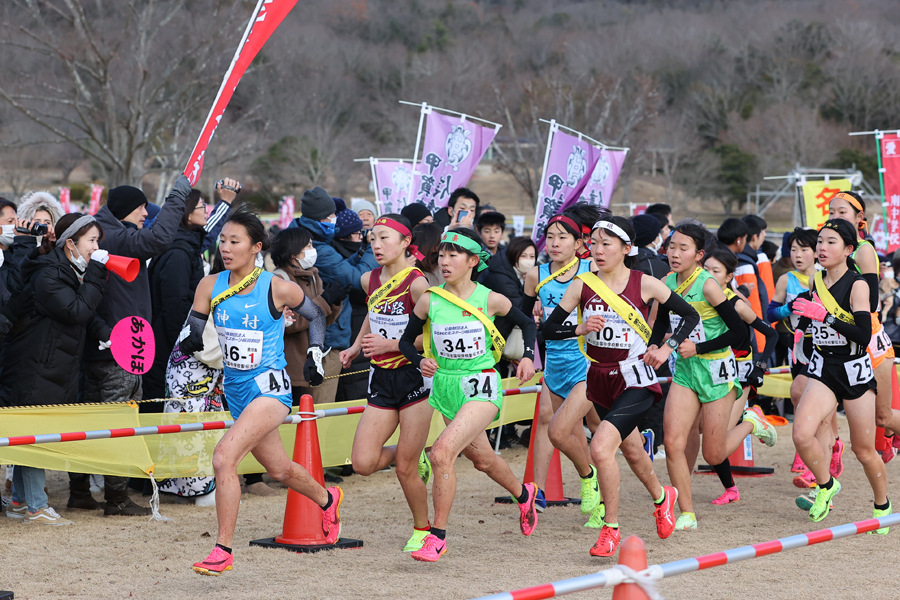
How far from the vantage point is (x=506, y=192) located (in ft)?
210

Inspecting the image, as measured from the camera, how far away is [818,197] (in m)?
13.5

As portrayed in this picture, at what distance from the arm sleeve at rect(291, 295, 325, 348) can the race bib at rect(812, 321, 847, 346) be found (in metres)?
3.22

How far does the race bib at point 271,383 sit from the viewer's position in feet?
17.0

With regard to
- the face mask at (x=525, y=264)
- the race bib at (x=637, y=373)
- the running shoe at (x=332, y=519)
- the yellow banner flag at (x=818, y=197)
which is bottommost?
the running shoe at (x=332, y=519)

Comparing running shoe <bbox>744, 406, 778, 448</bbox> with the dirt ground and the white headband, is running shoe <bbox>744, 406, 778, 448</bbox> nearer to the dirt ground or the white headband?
the dirt ground

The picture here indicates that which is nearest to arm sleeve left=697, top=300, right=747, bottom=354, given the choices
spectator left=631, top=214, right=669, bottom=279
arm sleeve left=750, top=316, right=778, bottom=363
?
arm sleeve left=750, top=316, right=778, bottom=363

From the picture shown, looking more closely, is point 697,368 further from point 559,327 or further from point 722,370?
point 559,327

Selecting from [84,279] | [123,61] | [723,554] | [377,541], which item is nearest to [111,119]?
[123,61]

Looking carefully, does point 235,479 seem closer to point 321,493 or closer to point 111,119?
point 321,493

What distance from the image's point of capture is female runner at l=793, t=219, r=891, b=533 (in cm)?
619

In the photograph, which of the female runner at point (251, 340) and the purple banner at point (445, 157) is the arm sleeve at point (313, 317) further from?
the purple banner at point (445, 157)

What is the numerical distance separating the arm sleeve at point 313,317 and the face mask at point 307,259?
163 centimetres

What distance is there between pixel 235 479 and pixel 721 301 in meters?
3.26

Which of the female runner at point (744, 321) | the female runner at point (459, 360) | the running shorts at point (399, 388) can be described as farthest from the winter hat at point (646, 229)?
the running shorts at point (399, 388)
